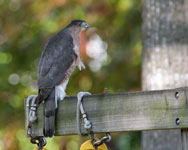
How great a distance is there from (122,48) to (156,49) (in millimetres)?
2768

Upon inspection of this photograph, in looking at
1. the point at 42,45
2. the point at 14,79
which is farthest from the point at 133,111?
the point at 14,79

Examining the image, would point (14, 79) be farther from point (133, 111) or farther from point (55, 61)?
point (133, 111)

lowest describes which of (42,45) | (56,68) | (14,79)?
(56,68)

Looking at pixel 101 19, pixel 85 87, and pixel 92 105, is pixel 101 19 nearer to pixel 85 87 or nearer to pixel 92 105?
pixel 85 87

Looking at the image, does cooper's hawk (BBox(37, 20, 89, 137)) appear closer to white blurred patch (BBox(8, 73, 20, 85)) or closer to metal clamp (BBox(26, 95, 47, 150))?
metal clamp (BBox(26, 95, 47, 150))

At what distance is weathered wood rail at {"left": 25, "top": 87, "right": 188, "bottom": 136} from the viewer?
6.01 ft

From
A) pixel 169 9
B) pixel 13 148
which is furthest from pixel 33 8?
pixel 169 9

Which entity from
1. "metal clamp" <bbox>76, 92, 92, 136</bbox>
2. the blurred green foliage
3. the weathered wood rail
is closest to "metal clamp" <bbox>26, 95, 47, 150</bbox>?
the weathered wood rail

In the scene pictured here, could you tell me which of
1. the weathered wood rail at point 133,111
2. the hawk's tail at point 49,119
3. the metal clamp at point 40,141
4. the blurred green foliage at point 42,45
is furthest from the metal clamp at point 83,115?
the blurred green foliage at point 42,45

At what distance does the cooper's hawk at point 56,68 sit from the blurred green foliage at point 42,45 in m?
2.48

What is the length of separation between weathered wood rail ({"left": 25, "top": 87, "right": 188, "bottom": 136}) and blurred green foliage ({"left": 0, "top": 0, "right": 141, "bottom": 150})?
4154 millimetres

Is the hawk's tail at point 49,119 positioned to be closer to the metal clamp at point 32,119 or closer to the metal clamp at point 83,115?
the metal clamp at point 32,119

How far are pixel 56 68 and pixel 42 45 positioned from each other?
334 centimetres

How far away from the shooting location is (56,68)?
3178 millimetres
